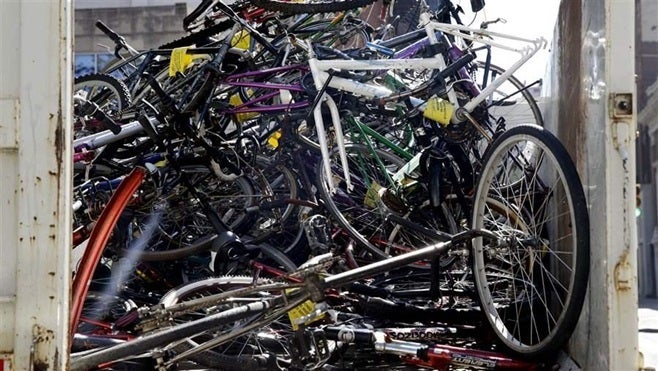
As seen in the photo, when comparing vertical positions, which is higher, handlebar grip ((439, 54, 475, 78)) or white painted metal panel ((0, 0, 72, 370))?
handlebar grip ((439, 54, 475, 78))

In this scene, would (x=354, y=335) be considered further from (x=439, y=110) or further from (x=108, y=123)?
(x=108, y=123)

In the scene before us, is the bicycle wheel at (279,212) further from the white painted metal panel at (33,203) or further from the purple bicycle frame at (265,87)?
the white painted metal panel at (33,203)

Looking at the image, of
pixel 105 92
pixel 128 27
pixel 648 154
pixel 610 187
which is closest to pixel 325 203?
pixel 105 92

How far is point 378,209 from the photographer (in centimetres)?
480

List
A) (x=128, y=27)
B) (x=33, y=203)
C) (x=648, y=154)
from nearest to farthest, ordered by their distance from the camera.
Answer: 1. (x=33, y=203)
2. (x=128, y=27)
3. (x=648, y=154)

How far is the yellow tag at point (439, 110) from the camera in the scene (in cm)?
426

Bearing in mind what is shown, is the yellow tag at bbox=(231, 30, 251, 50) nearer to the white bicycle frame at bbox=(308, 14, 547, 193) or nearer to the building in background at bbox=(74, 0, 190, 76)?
the white bicycle frame at bbox=(308, 14, 547, 193)

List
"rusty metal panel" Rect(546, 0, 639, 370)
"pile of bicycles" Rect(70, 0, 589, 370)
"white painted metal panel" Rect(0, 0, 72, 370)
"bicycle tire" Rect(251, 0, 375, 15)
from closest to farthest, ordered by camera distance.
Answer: "white painted metal panel" Rect(0, 0, 72, 370), "rusty metal panel" Rect(546, 0, 639, 370), "pile of bicycles" Rect(70, 0, 589, 370), "bicycle tire" Rect(251, 0, 375, 15)

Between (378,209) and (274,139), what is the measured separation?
853mm

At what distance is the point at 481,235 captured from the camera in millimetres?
3203

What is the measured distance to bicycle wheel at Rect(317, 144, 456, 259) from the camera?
14.6 ft

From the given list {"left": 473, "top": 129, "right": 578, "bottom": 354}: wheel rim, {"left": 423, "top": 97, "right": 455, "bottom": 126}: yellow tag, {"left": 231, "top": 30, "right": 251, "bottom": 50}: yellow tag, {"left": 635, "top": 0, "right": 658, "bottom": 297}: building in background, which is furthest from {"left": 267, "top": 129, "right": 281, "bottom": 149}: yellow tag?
{"left": 635, "top": 0, "right": 658, "bottom": 297}: building in background

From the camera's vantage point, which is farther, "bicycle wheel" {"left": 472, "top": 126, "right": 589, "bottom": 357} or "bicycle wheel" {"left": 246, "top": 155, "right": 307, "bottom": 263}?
"bicycle wheel" {"left": 246, "top": 155, "right": 307, "bottom": 263}

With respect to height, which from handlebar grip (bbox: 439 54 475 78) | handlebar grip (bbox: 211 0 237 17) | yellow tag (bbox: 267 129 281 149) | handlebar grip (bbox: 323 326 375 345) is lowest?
A: handlebar grip (bbox: 323 326 375 345)
